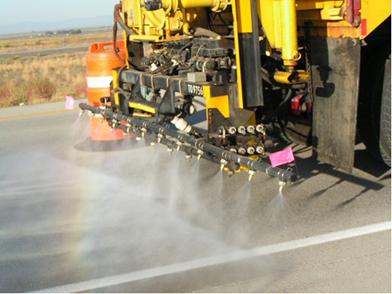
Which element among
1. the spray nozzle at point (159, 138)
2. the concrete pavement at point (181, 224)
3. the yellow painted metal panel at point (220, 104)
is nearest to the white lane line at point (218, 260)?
the concrete pavement at point (181, 224)

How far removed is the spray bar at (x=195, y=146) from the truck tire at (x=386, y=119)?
4.27 feet

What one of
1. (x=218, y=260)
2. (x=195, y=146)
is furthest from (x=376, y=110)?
(x=218, y=260)

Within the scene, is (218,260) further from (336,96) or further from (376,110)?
(376,110)

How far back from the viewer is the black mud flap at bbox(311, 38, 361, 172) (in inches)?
195

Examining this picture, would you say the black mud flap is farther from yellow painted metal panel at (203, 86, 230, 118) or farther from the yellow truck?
yellow painted metal panel at (203, 86, 230, 118)

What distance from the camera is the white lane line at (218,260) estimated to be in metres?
4.05

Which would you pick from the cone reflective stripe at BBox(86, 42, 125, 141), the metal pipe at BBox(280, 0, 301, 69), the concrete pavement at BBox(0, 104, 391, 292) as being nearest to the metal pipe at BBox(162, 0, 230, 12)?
the metal pipe at BBox(280, 0, 301, 69)

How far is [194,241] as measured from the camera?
4715mm

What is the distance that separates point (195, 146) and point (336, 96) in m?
1.32

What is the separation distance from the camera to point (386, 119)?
551 cm

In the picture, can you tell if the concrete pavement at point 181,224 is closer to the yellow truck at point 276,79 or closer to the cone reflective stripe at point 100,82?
the yellow truck at point 276,79

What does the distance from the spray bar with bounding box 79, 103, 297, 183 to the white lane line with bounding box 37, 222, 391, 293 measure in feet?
1.74

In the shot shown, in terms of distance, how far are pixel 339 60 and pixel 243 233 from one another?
165cm

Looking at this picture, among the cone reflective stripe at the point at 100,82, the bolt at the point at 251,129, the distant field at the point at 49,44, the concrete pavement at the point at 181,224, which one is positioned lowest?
the distant field at the point at 49,44
